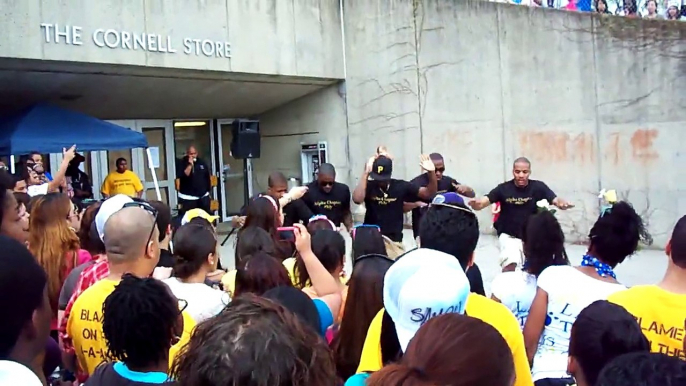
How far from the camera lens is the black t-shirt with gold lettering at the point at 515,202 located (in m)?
7.59

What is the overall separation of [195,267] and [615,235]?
2.17m

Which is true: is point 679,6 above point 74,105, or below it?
above

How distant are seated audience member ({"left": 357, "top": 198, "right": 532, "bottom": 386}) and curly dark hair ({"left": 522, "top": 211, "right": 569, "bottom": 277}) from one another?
3.37 feet

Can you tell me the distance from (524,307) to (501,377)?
2.26 meters

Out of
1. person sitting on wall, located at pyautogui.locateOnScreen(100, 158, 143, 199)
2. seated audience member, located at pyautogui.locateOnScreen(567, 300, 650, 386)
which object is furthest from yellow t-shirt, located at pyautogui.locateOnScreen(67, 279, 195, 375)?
person sitting on wall, located at pyautogui.locateOnScreen(100, 158, 143, 199)

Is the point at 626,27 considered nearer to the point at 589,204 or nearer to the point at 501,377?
the point at 589,204

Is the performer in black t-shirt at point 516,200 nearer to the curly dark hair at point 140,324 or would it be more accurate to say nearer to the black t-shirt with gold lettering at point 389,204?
the black t-shirt with gold lettering at point 389,204

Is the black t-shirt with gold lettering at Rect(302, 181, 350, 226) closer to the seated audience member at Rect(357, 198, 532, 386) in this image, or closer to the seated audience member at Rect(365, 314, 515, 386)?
the seated audience member at Rect(357, 198, 532, 386)

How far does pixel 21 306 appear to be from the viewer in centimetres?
201

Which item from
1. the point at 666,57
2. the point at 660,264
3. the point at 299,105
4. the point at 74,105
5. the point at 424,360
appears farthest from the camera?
the point at 299,105

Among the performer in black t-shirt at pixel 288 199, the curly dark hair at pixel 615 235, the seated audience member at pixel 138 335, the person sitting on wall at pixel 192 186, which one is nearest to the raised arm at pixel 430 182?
the performer in black t-shirt at pixel 288 199

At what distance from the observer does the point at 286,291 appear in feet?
9.68

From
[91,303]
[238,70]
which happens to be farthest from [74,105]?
[91,303]

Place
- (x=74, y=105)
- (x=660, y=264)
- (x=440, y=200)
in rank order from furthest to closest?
(x=74, y=105), (x=660, y=264), (x=440, y=200)
